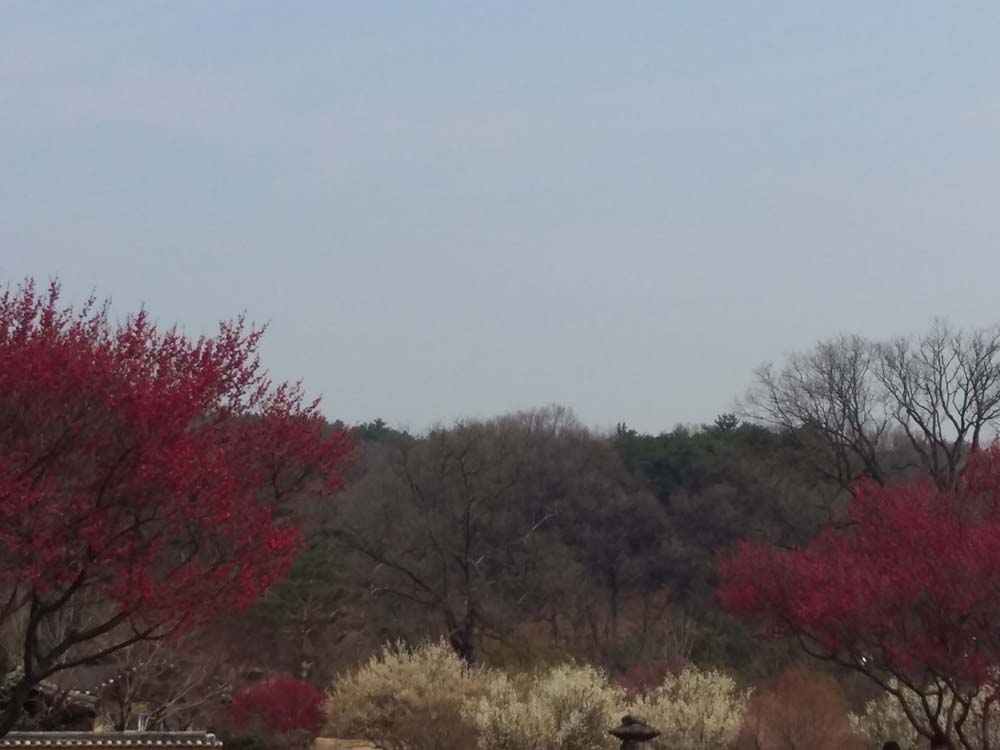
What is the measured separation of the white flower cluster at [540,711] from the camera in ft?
70.6

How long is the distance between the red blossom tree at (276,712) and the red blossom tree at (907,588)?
11.1 meters

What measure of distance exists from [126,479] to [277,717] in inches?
757

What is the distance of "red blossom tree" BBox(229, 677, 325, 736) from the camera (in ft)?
92.0

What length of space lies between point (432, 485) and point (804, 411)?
12.5 meters

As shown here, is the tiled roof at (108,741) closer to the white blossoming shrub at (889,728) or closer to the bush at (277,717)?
the bush at (277,717)

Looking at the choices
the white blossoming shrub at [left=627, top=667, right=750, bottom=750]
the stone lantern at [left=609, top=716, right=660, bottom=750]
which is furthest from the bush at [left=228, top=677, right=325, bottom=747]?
the stone lantern at [left=609, top=716, right=660, bottom=750]

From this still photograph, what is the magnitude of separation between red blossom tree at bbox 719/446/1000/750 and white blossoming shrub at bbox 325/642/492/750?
→ 5531 millimetres

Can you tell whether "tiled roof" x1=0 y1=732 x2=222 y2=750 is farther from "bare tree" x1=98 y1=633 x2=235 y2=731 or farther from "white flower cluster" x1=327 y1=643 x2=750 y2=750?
"bare tree" x1=98 y1=633 x2=235 y2=731

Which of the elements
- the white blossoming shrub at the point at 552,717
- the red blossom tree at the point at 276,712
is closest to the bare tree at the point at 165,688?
the red blossom tree at the point at 276,712

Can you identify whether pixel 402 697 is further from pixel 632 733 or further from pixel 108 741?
pixel 632 733

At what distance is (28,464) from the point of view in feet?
32.0

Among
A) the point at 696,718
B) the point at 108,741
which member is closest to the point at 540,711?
the point at 696,718

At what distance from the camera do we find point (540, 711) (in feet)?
70.7

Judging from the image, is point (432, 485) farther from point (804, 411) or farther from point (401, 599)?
point (804, 411)
